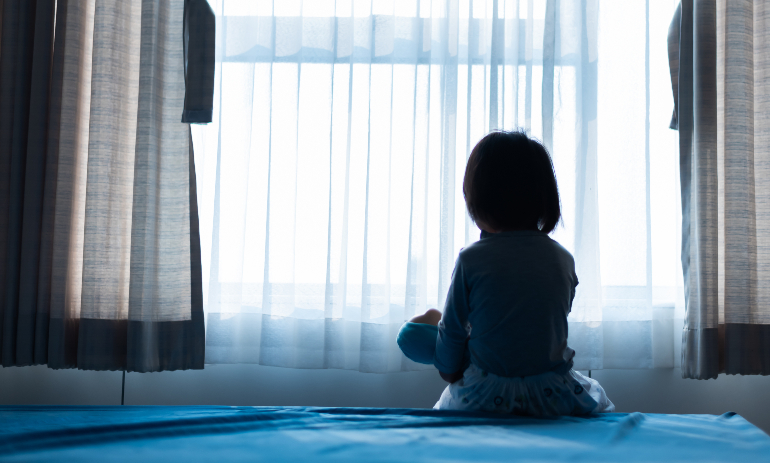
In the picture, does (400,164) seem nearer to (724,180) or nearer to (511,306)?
(511,306)

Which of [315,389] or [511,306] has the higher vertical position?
[511,306]

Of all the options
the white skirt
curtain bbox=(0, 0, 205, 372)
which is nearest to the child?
the white skirt

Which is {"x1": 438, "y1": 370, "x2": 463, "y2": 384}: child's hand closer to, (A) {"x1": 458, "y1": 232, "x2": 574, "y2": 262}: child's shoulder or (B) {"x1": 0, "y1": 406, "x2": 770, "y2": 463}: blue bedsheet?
(B) {"x1": 0, "y1": 406, "x2": 770, "y2": 463}: blue bedsheet

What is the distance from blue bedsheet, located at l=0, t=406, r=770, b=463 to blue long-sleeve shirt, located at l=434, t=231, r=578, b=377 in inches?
4.8

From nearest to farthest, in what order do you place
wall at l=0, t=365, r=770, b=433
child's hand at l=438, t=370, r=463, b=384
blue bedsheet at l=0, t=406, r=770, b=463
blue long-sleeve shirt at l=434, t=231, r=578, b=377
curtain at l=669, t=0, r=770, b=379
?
blue bedsheet at l=0, t=406, r=770, b=463, blue long-sleeve shirt at l=434, t=231, r=578, b=377, child's hand at l=438, t=370, r=463, b=384, curtain at l=669, t=0, r=770, b=379, wall at l=0, t=365, r=770, b=433

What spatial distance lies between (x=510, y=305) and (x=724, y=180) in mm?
1168

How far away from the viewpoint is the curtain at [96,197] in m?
1.68

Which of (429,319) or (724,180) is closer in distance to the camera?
(429,319)

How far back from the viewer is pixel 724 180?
1.73 meters

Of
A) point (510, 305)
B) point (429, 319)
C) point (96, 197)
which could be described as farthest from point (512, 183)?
point (96, 197)

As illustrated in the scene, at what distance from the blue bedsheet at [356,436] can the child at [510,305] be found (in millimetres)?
76

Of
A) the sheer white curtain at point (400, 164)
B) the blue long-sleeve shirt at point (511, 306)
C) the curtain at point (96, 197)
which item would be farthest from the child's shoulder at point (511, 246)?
the curtain at point (96, 197)

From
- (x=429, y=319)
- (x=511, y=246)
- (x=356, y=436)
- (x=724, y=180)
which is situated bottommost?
(x=356, y=436)

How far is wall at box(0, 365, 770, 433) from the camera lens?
1.79 m
